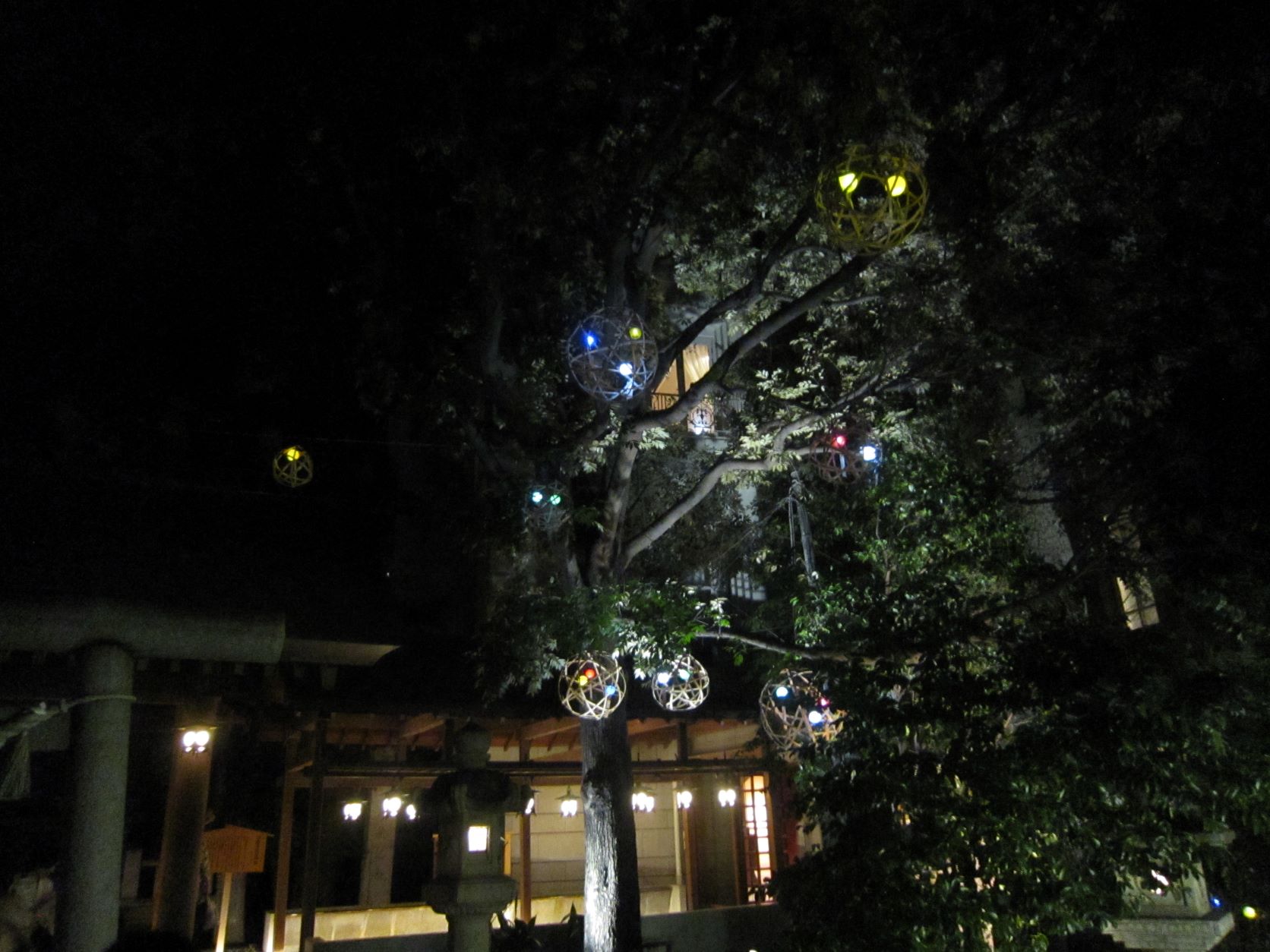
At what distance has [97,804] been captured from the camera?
5820mm

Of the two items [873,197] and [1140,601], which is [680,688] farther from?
[873,197]

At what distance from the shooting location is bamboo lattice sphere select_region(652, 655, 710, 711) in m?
9.50

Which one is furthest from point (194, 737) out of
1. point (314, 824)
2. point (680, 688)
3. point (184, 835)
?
point (680, 688)

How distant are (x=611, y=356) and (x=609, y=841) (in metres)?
5.03

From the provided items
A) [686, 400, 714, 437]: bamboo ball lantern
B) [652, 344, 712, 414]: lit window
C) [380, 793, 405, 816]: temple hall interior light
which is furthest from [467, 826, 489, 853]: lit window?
[652, 344, 712, 414]: lit window

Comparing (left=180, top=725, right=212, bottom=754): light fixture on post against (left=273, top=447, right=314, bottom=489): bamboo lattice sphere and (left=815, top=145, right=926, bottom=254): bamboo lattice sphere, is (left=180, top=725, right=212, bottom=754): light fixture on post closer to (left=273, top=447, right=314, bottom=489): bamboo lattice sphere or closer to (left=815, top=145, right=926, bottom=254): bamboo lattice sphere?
(left=273, top=447, right=314, bottom=489): bamboo lattice sphere

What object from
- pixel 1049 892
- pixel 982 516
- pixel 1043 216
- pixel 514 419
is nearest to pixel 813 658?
pixel 982 516

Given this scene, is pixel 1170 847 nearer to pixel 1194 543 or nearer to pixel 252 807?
pixel 1194 543

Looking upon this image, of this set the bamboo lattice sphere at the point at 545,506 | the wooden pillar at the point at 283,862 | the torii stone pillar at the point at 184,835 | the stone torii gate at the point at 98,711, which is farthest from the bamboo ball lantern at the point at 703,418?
the stone torii gate at the point at 98,711

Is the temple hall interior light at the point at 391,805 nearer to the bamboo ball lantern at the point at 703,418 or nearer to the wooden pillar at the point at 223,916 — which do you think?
the wooden pillar at the point at 223,916

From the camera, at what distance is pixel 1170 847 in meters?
6.58

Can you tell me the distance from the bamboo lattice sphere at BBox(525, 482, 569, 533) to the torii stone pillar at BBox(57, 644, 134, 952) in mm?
4336

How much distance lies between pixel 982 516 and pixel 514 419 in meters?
5.00

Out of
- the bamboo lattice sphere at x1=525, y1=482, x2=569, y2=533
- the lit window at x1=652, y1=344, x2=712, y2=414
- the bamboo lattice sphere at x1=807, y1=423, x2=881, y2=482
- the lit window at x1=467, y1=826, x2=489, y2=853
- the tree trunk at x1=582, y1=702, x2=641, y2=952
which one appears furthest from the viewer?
the lit window at x1=652, y1=344, x2=712, y2=414
